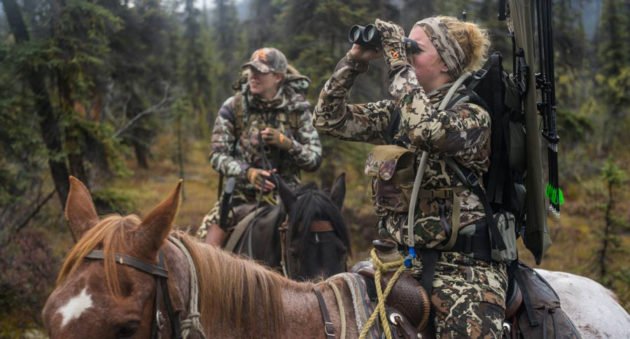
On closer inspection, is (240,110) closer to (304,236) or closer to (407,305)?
(304,236)

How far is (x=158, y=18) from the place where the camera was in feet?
66.5

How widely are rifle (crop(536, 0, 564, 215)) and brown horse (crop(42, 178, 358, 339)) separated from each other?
147 cm

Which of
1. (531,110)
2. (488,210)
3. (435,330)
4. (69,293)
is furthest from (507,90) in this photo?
(69,293)

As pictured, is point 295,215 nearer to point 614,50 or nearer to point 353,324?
point 353,324

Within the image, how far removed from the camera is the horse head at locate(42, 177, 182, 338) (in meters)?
2.23

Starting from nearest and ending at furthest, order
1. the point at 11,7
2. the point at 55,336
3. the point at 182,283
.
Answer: the point at 55,336 → the point at 182,283 → the point at 11,7

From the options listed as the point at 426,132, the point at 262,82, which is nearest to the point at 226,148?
the point at 262,82

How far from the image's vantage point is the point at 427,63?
313 centimetres

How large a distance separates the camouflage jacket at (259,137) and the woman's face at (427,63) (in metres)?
3.69

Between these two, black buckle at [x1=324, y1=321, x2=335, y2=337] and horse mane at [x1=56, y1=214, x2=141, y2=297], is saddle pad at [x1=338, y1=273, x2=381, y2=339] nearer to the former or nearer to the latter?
black buckle at [x1=324, y1=321, x2=335, y2=337]

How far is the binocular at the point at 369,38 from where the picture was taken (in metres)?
3.00

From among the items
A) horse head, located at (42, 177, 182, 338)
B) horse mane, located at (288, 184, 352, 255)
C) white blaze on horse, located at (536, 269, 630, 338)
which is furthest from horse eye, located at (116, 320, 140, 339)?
horse mane, located at (288, 184, 352, 255)

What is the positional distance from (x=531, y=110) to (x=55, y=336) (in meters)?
2.37

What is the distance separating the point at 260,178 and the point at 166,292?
420 cm
